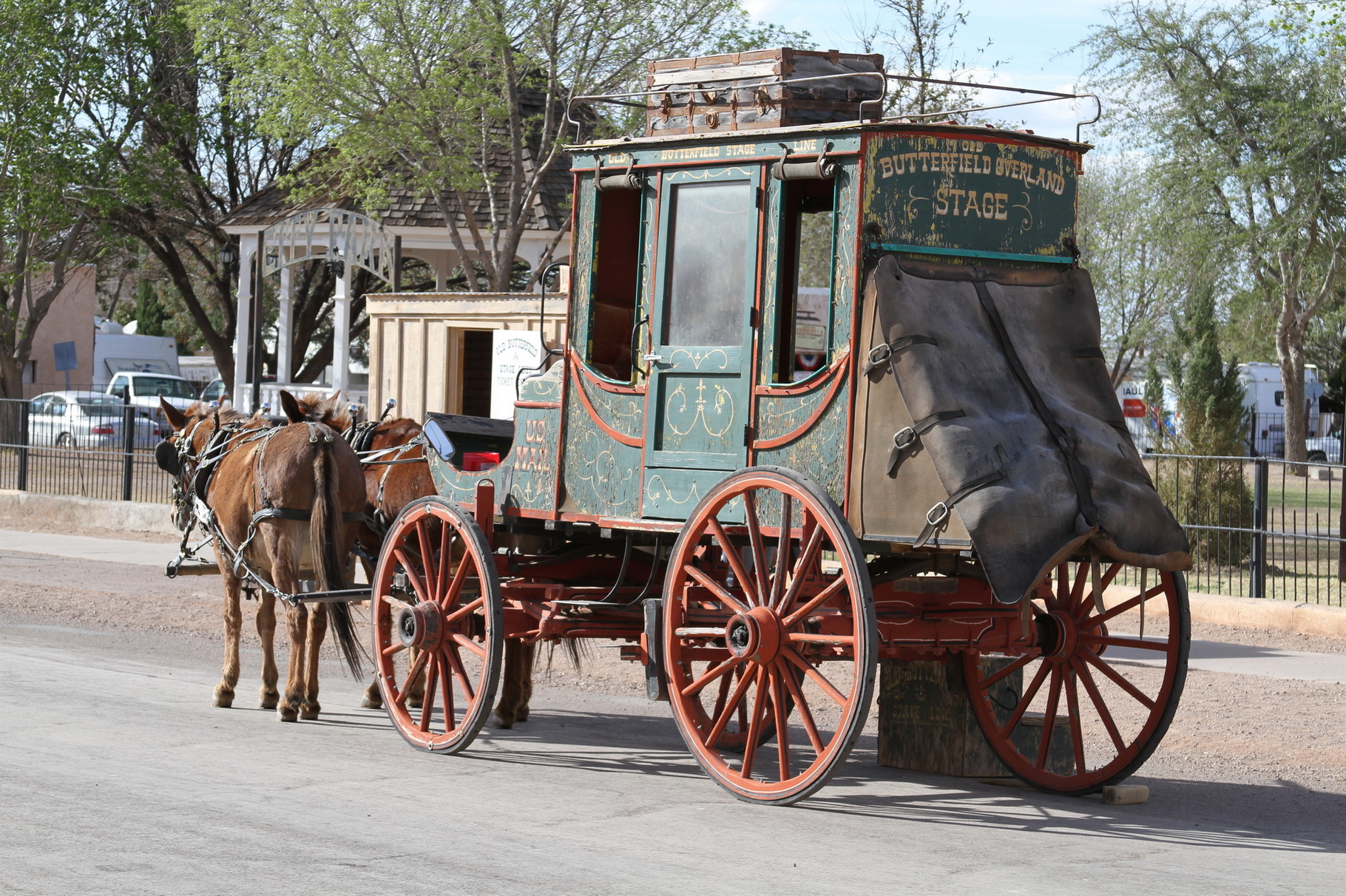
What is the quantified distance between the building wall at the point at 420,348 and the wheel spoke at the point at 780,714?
1107 centimetres

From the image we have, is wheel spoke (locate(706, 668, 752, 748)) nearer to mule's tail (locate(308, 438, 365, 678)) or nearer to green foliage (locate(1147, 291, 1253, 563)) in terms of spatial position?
mule's tail (locate(308, 438, 365, 678))

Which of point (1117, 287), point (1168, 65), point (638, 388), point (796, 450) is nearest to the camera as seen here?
point (796, 450)

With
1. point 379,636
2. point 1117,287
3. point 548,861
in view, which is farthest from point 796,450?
point 1117,287

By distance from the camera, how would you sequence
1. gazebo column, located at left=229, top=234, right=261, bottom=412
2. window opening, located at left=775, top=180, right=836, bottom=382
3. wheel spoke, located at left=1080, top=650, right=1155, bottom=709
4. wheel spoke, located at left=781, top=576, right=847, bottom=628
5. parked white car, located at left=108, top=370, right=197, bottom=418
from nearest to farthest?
wheel spoke, located at left=781, top=576, right=847, bottom=628 → window opening, located at left=775, top=180, right=836, bottom=382 → wheel spoke, located at left=1080, top=650, right=1155, bottom=709 → gazebo column, located at left=229, top=234, right=261, bottom=412 → parked white car, located at left=108, top=370, right=197, bottom=418

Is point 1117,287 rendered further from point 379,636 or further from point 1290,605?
point 379,636

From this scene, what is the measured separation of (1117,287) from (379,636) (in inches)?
1441

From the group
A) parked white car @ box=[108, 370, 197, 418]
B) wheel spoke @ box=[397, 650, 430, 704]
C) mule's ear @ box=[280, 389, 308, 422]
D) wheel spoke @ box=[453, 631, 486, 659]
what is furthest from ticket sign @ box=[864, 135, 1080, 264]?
parked white car @ box=[108, 370, 197, 418]

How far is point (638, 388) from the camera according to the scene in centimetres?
779

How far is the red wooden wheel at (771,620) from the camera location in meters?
6.47

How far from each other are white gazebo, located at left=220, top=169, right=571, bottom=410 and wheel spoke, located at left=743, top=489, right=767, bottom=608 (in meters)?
14.3

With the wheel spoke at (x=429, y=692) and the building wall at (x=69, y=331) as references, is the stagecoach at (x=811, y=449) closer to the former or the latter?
the wheel spoke at (x=429, y=692)

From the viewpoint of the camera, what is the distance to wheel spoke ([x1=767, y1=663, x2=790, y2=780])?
22.3ft

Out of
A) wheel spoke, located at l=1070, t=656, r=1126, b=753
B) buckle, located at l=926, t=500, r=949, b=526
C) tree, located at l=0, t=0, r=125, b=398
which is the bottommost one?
wheel spoke, located at l=1070, t=656, r=1126, b=753

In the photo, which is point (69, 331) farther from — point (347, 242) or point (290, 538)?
point (290, 538)
